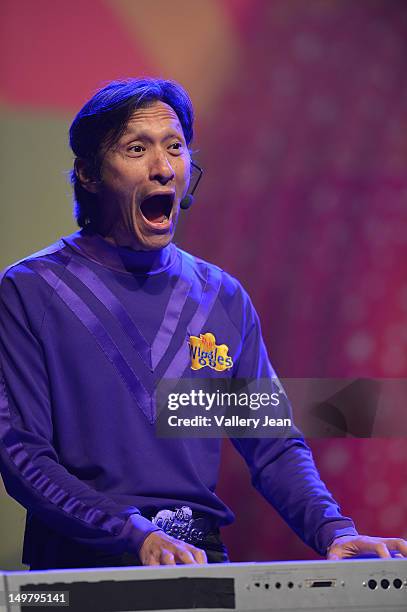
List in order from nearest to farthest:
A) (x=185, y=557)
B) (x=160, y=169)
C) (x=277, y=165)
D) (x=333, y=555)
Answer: (x=185, y=557) < (x=333, y=555) < (x=160, y=169) < (x=277, y=165)

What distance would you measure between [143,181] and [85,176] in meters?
0.18

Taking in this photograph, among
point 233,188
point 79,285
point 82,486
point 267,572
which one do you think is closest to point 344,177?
point 233,188

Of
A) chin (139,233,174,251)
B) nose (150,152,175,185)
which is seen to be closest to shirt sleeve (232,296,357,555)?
chin (139,233,174,251)

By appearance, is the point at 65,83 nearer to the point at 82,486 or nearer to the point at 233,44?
the point at 233,44

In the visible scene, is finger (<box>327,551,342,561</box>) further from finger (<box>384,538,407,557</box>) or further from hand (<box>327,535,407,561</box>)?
finger (<box>384,538,407,557</box>)

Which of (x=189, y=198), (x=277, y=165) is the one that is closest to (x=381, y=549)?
(x=189, y=198)

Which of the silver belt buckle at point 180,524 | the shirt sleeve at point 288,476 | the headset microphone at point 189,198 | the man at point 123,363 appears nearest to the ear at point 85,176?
the man at point 123,363

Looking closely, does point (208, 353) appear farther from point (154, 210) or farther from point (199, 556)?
point (199, 556)

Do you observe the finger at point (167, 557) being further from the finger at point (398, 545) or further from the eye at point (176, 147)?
the eye at point (176, 147)

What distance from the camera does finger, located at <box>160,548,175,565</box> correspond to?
1.77 m

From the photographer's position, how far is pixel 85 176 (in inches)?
97.3

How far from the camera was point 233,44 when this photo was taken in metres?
2.67

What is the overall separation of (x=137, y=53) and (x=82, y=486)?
4.03 ft

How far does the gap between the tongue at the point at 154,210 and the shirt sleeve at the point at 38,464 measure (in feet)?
1.35
